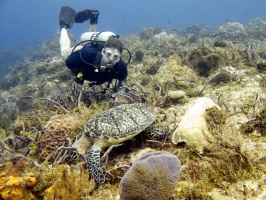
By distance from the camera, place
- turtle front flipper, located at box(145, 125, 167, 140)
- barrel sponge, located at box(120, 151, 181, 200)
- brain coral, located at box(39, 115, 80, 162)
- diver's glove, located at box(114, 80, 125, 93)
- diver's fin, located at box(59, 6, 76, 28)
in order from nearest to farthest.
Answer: barrel sponge, located at box(120, 151, 181, 200) < turtle front flipper, located at box(145, 125, 167, 140) < brain coral, located at box(39, 115, 80, 162) < diver's glove, located at box(114, 80, 125, 93) < diver's fin, located at box(59, 6, 76, 28)

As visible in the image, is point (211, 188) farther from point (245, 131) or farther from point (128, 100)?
point (128, 100)

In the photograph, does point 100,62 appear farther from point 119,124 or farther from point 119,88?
point 119,124

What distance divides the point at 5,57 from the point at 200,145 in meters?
32.8

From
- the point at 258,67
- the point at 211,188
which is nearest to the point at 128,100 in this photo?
the point at 211,188

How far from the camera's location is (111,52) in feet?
18.3

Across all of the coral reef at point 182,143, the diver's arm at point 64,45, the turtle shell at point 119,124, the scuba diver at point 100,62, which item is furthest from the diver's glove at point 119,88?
the diver's arm at point 64,45

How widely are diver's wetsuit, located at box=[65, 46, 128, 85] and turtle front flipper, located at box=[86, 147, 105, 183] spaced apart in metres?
3.35

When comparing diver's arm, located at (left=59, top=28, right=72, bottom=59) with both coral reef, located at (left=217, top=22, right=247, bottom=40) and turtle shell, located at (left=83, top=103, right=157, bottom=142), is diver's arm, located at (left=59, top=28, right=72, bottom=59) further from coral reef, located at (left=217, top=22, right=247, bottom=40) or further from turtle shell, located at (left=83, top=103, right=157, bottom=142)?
coral reef, located at (left=217, top=22, right=247, bottom=40)

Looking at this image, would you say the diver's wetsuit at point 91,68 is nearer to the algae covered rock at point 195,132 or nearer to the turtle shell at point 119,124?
the turtle shell at point 119,124

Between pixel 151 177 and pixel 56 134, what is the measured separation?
2.45 m

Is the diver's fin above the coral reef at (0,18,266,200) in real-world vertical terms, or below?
above

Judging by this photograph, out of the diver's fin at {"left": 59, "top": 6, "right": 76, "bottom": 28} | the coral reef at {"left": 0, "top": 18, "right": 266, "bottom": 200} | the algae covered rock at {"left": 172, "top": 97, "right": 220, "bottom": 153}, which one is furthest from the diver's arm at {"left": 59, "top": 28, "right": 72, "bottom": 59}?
the algae covered rock at {"left": 172, "top": 97, "right": 220, "bottom": 153}

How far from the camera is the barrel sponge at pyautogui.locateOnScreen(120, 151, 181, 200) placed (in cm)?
187

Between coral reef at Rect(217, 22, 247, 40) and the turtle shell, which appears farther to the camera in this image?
coral reef at Rect(217, 22, 247, 40)
